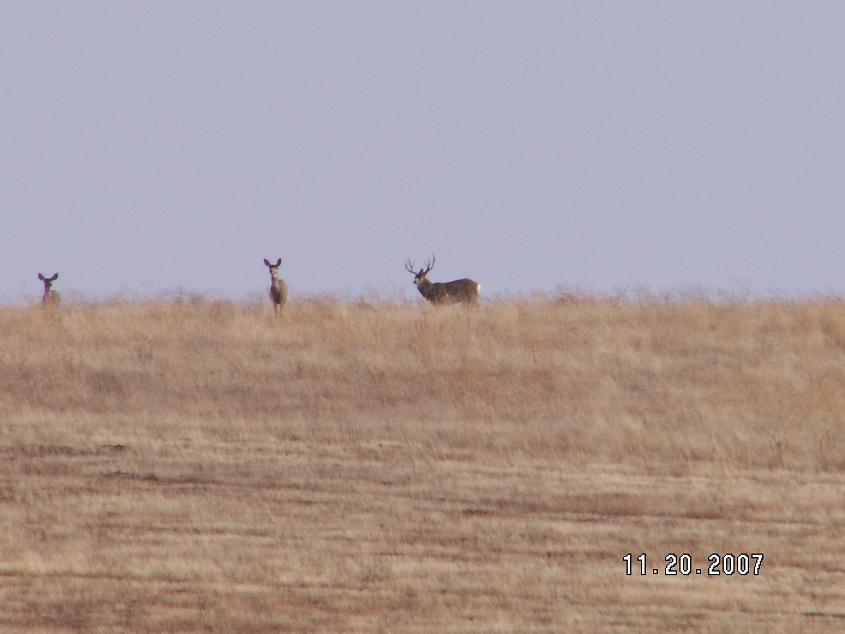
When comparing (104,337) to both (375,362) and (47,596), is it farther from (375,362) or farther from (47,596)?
(47,596)

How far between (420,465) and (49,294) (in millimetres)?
11811

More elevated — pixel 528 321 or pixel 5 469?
pixel 528 321

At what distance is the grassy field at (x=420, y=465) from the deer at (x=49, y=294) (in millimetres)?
727

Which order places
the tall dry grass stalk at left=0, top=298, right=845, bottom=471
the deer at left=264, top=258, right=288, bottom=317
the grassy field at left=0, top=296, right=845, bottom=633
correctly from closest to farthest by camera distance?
the grassy field at left=0, top=296, right=845, bottom=633 → the tall dry grass stalk at left=0, top=298, right=845, bottom=471 → the deer at left=264, top=258, right=288, bottom=317

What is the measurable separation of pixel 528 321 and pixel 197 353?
15.4ft

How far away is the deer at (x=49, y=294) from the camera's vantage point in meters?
23.6

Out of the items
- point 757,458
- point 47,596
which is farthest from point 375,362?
point 47,596

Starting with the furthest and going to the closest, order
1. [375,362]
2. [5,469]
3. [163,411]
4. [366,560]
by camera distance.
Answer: [375,362] → [163,411] → [5,469] → [366,560]

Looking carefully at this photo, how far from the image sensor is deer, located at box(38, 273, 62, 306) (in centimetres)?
2364

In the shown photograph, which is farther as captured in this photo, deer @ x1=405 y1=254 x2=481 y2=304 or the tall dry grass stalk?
deer @ x1=405 y1=254 x2=481 y2=304

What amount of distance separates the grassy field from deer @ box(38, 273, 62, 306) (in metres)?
0.73

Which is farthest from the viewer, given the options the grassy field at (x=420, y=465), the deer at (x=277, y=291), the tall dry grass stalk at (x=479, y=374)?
the deer at (x=277, y=291)

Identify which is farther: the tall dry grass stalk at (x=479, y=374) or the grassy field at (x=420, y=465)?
the tall dry grass stalk at (x=479, y=374)

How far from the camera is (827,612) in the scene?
10336mm
